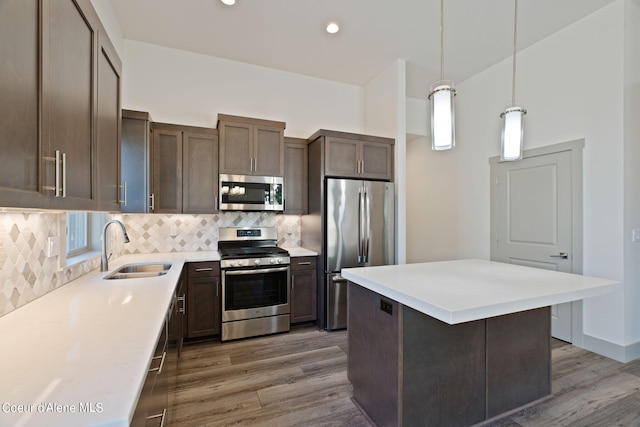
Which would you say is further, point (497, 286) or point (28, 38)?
point (497, 286)

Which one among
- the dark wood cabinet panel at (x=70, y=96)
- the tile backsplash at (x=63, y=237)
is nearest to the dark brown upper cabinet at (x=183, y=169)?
the tile backsplash at (x=63, y=237)

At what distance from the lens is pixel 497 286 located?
1721 millimetres

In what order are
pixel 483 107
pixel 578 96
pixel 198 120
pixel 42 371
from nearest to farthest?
pixel 42 371 → pixel 578 96 → pixel 198 120 → pixel 483 107

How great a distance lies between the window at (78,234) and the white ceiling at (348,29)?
6.71ft

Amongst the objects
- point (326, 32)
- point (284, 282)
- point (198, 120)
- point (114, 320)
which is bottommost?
point (284, 282)

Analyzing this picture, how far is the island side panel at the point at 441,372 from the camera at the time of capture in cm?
166

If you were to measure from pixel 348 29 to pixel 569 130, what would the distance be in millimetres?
2565

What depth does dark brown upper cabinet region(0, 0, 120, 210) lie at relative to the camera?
0.80m

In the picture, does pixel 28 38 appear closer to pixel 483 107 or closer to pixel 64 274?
pixel 64 274

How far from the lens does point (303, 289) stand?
356 cm

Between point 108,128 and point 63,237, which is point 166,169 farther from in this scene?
point 108,128

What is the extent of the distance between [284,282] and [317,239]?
2.07ft

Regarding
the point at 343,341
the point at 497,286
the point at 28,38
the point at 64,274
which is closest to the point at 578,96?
the point at 497,286

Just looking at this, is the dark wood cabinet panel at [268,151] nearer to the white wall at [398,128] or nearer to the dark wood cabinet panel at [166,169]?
the dark wood cabinet panel at [166,169]
